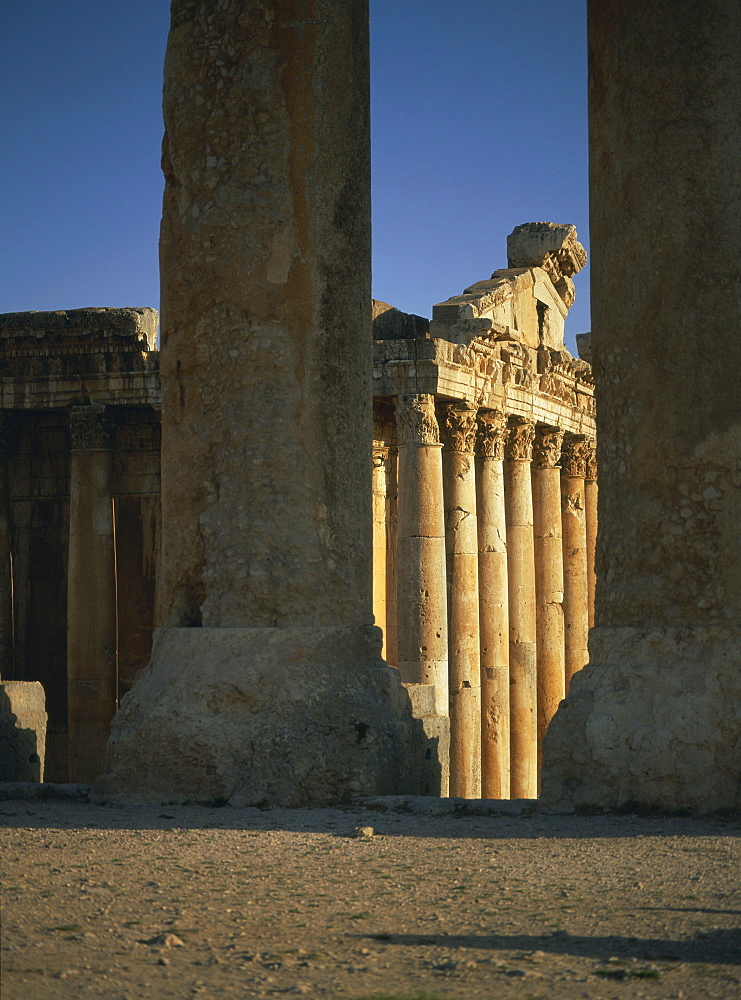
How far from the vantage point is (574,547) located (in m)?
27.6

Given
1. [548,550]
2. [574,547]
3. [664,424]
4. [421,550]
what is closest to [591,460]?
[574,547]

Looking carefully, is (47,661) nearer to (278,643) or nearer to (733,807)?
(278,643)

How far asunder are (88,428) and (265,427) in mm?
13117

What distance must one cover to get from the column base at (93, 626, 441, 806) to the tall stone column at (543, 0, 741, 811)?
1.18 m

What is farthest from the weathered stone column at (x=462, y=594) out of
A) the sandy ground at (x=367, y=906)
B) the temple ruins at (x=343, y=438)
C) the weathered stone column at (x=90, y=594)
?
the sandy ground at (x=367, y=906)

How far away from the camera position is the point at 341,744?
796 cm

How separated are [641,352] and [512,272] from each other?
615 inches

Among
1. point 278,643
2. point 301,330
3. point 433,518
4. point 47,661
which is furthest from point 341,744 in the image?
point 47,661

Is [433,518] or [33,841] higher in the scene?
[433,518]

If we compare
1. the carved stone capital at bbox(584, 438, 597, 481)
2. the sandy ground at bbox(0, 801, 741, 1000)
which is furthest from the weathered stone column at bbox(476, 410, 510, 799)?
the sandy ground at bbox(0, 801, 741, 1000)

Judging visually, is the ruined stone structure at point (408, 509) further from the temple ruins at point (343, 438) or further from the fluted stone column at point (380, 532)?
the temple ruins at point (343, 438)

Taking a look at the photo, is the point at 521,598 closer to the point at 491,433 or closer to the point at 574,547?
the point at 491,433

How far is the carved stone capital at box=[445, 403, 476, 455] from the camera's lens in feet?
68.0

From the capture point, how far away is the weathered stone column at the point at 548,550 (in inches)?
993
